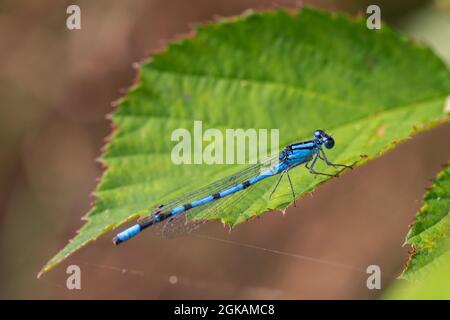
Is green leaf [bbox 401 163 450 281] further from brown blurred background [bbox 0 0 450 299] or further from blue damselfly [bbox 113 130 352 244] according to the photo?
brown blurred background [bbox 0 0 450 299]

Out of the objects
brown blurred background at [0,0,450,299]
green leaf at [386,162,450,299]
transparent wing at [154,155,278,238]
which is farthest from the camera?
brown blurred background at [0,0,450,299]

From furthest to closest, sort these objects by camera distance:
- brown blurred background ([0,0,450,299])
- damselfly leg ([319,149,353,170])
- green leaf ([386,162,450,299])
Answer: brown blurred background ([0,0,450,299])
damselfly leg ([319,149,353,170])
green leaf ([386,162,450,299])

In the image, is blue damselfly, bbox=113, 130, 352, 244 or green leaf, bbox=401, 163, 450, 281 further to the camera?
blue damselfly, bbox=113, 130, 352, 244

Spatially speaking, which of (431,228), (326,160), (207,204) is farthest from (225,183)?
(431,228)

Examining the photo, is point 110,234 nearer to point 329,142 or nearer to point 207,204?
point 207,204

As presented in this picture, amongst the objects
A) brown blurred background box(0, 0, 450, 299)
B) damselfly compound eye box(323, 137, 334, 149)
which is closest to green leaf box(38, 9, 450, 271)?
damselfly compound eye box(323, 137, 334, 149)

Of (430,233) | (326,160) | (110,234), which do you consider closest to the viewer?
(430,233)

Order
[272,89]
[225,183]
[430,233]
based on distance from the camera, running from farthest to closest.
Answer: [272,89]
[225,183]
[430,233]

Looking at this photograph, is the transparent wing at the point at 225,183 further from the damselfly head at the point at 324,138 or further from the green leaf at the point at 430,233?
the green leaf at the point at 430,233
